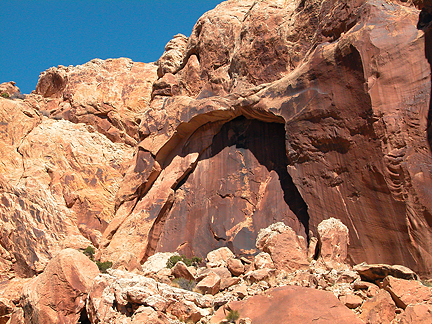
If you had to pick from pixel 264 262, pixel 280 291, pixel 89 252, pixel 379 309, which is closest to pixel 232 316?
pixel 280 291

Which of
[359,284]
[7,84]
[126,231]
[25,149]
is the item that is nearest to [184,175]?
[126,231]

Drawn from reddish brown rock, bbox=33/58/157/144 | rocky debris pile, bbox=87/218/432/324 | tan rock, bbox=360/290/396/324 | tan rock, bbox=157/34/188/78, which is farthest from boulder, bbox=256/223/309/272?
reddish brown rock, bbox=33/58/157/144

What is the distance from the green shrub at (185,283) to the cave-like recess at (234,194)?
4095 mm

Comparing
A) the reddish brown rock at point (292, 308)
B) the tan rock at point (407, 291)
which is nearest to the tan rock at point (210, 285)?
the reddish brown rock at point (292, 308)

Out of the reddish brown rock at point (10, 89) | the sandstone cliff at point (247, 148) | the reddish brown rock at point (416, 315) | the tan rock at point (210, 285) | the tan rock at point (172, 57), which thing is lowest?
the reddish brown rock at point (416, 315)

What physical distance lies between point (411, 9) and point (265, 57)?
7591 millimetres

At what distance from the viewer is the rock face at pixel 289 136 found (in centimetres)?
1459

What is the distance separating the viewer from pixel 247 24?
23.1 metres

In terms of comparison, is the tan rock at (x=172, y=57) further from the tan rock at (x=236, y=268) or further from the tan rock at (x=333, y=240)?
the tan rock at (x=333, y=240)

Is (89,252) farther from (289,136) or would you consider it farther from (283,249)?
(289,136)

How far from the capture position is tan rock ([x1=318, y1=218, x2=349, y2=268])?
1464cm

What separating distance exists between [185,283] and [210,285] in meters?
1.36

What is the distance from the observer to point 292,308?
11102mm

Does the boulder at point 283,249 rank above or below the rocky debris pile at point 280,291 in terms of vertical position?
above
